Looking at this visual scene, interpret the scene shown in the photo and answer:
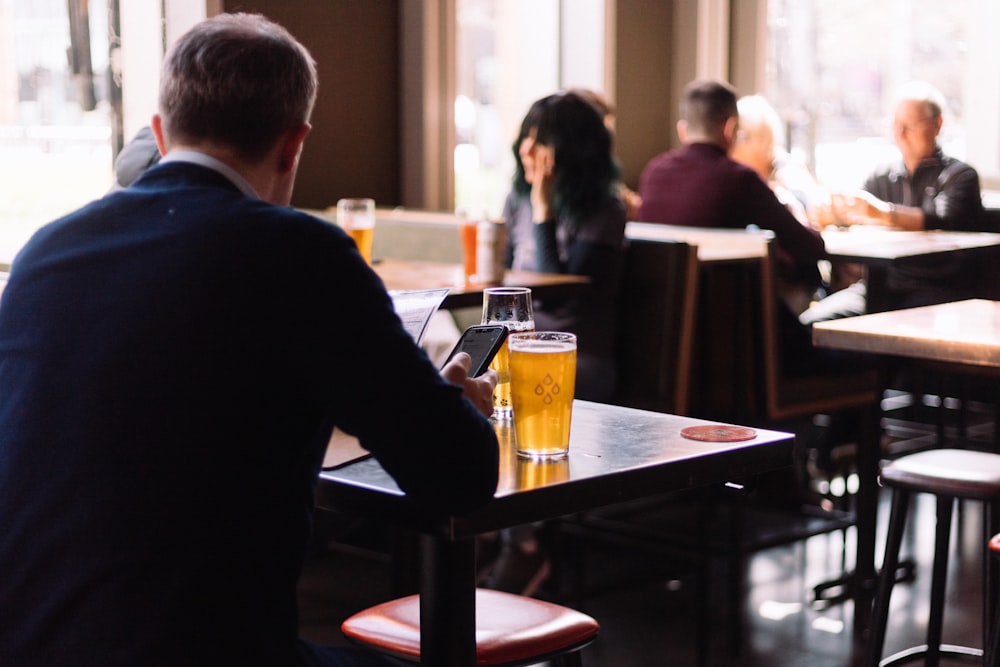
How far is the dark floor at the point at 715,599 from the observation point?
3242mm

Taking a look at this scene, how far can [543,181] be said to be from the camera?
3717 mm

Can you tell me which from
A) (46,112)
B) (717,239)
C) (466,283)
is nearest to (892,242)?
(717,239)

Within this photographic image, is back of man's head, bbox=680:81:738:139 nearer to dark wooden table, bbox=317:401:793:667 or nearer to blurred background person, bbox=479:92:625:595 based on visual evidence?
blurred background person, bbox=479:92:625:595

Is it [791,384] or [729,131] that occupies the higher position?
[729,131]

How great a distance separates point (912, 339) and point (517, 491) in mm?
1406

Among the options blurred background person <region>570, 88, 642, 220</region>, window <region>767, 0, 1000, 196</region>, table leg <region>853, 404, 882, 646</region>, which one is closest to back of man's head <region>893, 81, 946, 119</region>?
blurred background person <region>570, 88, 642, 220</region>

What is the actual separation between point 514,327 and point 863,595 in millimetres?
1981

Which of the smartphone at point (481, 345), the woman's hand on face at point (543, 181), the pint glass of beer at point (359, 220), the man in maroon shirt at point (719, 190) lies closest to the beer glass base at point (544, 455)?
the smartphone at point (481, 345)

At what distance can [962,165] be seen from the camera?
520cm

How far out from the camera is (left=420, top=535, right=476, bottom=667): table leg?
1511 millimetres

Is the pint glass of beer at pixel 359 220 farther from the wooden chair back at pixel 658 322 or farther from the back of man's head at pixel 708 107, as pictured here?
the back of man's head at pixel 708 107

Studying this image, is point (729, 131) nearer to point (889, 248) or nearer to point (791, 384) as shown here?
point (889, 248)

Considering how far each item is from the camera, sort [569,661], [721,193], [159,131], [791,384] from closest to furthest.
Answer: [159,131] < [569,661] < [791,384] < [721,193]

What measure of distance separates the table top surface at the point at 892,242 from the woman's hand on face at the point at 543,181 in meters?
1.15
